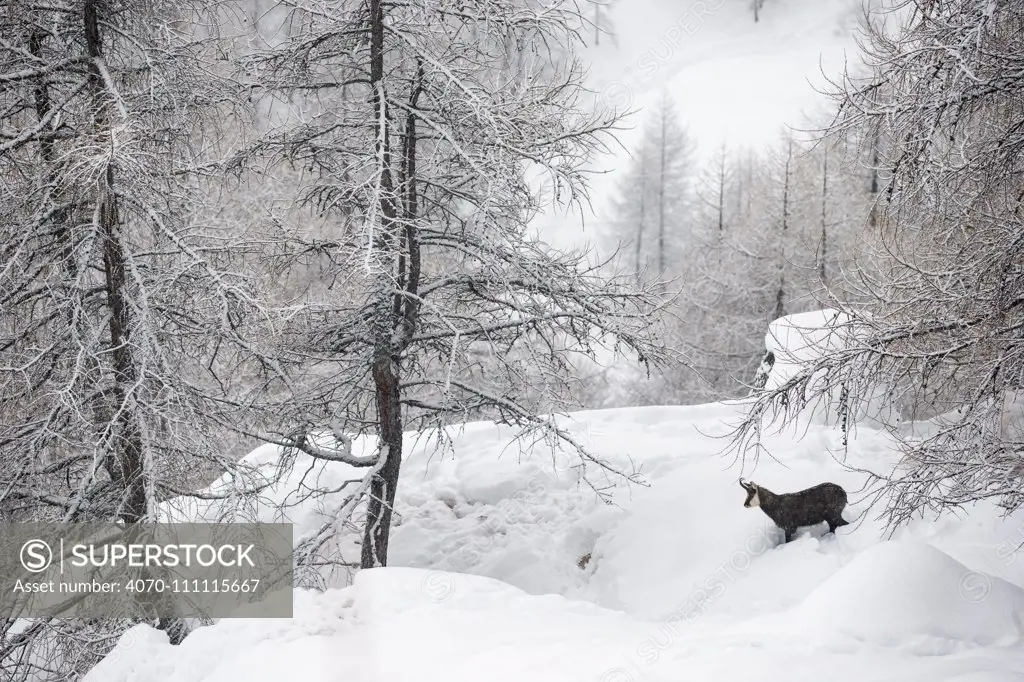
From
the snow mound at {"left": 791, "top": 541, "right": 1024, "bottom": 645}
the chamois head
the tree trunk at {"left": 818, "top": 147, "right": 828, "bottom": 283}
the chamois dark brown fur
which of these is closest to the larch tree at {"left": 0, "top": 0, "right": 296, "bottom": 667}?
the snow mound at {"left": 791, "top": 541, "right": 1024, "bottom": 645}

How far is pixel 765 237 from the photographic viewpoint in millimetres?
22516

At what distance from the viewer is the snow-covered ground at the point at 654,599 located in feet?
15.5

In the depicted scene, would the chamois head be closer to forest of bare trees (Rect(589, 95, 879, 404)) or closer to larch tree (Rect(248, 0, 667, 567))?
larch tree (Rect(248, 0, 667, 567))

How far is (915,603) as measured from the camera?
5.20 m

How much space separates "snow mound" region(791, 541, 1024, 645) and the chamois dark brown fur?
191cm

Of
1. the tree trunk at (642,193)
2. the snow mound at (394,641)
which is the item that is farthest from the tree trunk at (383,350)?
the tree trunk at (642,193)

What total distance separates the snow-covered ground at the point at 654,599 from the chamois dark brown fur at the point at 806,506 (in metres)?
0.16

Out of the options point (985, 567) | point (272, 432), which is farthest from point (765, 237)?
point (272, 432)

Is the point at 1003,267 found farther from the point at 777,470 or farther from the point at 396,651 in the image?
the point at 396,651

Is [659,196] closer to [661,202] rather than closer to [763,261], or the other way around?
[661,202]

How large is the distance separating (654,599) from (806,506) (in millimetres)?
1993

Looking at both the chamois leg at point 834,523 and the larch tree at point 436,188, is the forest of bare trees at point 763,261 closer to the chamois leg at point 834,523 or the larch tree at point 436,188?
the chamois leg at point 834,523

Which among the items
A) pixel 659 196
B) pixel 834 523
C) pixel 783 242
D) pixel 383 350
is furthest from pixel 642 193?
pixel 383 350

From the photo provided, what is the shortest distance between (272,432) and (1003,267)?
22.4 ft
